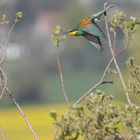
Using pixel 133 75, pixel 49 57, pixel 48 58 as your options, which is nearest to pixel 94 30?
pixel 133 75

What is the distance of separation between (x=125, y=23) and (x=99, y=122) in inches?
11.0

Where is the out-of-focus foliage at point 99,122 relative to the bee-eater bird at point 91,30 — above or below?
below

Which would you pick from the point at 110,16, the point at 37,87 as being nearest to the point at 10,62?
the point at 37,87

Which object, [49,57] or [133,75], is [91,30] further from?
[49,57]

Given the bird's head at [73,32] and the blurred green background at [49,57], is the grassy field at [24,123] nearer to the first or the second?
the blurred green background at [49,57]

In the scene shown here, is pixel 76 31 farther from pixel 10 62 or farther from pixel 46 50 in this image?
pixel 46 50

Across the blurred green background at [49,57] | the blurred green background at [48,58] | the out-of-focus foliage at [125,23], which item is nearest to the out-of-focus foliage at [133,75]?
the out-of-focus foliage at [125,23]

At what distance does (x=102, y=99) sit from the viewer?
1.89 metres

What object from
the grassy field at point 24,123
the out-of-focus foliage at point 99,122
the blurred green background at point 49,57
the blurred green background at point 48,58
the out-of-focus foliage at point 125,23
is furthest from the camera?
the blurred green background at point 49,57

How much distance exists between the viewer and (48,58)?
5472 cm

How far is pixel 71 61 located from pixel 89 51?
2.58m

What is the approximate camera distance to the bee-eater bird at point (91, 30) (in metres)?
2.00

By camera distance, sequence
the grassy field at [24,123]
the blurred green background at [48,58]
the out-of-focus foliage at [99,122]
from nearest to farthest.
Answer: the out-of-focus foliage at [99,122], the grassy field at [24,123], the blurred green background at [48,58]

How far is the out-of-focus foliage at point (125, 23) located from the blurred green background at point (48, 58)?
2608 centimetres
